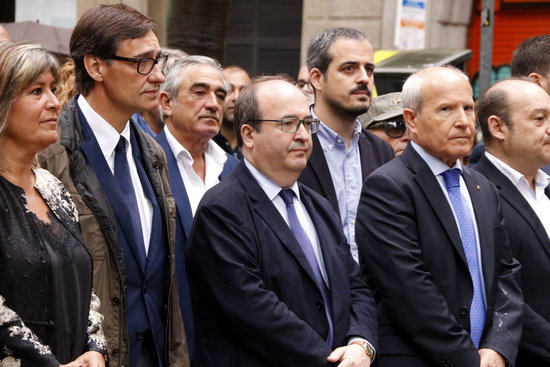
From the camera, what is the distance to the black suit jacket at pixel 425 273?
520 cm

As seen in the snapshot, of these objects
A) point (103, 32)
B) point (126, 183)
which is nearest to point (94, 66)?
point (103, 32)

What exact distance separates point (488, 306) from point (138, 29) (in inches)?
85.6

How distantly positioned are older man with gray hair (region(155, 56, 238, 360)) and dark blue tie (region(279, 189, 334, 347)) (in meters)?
0.98

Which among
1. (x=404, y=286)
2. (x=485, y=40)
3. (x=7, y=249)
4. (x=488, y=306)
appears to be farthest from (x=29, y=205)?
(x=485, y=40)

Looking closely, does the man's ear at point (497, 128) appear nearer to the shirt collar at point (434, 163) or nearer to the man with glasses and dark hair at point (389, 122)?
the shirt collar at point (434, 163)

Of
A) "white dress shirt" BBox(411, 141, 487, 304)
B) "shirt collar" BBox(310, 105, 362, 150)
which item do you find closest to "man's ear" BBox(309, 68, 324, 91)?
"shirt collar" BBox(310, 105, 362, 150)

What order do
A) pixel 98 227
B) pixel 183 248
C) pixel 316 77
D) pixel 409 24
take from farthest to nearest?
pixel 409 24, pixel 316 77, pixel 183 248, pixel 98 227

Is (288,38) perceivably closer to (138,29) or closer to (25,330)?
(138,29)

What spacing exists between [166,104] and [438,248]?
2.05 metres

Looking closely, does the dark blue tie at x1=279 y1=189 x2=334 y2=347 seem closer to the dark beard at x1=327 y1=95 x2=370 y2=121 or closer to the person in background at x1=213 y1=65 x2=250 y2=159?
the dark beard at x1=327 y1=95 x2=370 y2=121

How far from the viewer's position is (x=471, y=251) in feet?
18.0

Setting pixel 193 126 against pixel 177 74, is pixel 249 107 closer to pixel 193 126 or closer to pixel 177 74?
pixel 193 126

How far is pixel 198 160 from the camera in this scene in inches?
258

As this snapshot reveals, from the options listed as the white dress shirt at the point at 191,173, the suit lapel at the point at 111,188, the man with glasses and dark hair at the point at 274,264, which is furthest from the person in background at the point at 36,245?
the white dress shirt at the point at 191,173
